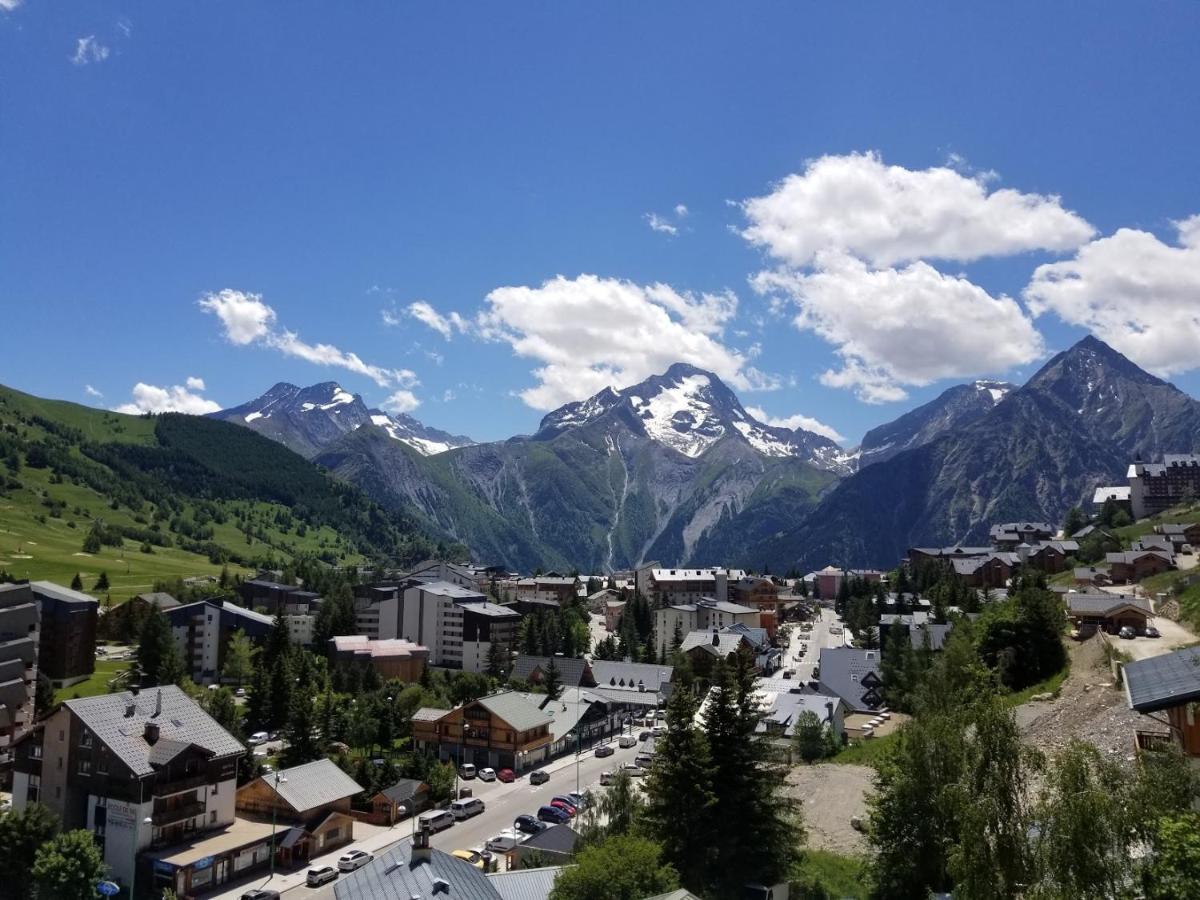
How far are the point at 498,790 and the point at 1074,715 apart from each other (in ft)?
136

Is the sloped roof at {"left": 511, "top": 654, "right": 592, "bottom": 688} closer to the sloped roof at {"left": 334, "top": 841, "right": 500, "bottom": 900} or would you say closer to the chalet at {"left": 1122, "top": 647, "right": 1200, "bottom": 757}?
the sloped roof at {"left": 334, "top": 841, "right": 500, "bottom": 900}

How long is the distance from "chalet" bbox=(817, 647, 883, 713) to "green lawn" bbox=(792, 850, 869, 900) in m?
44.7

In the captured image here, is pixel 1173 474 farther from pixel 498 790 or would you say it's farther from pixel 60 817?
pixel 60 817

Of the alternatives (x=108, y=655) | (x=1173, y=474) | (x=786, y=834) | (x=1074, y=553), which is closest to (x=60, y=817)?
(x=786, y=834)

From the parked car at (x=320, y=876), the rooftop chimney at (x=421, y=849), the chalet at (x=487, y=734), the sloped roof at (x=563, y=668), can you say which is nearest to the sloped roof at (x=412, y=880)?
the rooftop chimney at (x=421, y=849)

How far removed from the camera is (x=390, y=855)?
33750 millimetres

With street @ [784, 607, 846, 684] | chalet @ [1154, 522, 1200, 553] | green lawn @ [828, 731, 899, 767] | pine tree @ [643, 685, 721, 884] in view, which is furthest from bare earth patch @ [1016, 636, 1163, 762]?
chalet @ [1154, 522, 1200, 553]

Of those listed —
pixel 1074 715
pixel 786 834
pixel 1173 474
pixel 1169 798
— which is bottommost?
pixel 786 834

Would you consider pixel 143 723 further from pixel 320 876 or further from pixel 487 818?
pixel 487 818

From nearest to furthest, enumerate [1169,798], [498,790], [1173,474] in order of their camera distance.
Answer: [1169,798], [498,790], [1173,474]

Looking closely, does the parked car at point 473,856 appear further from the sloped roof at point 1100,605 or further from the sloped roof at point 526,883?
the sloped roof at point 1100,605

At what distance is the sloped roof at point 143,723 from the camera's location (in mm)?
50175

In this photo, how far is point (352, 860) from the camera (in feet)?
165

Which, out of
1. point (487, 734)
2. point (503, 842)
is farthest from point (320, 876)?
point (487, 734)
